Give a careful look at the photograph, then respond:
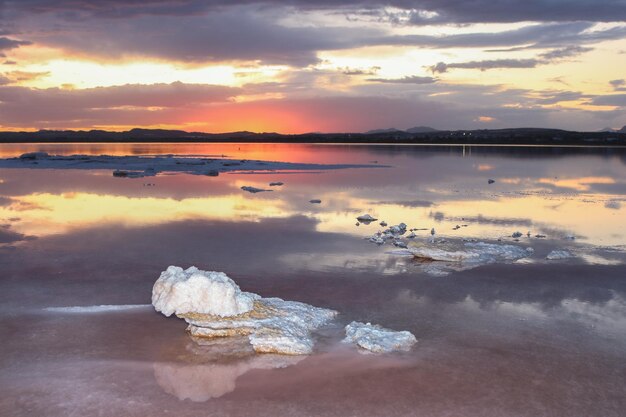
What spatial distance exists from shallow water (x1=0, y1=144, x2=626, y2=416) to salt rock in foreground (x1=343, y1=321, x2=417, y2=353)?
0.17 metres

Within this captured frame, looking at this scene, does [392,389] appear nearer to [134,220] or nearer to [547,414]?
[547,414]

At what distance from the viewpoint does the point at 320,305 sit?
8023mm

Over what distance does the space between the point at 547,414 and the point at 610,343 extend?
2207 millimetres

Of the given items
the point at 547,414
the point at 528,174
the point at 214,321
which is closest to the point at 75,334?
the point at 214,321

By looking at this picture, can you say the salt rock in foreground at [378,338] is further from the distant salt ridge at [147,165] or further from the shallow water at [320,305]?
the distant salt ridge at [147,165]

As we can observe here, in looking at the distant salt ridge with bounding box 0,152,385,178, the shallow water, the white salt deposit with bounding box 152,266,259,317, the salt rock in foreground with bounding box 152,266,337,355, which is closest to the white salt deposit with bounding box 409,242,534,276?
the shallow water

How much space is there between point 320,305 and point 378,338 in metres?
1.55

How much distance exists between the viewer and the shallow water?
5363 mm

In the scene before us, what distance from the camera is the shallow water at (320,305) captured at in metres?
5.36

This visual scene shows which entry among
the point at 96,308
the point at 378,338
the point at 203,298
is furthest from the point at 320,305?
the point at 96,308

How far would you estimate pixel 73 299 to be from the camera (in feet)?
27.2

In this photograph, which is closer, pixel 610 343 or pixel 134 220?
pixel 610 343

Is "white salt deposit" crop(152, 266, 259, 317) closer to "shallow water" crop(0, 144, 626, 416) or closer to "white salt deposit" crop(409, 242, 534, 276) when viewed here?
"shallow water" crop(0, 144, 626, 416)

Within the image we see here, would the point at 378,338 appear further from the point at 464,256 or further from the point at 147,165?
the point at 147,165
